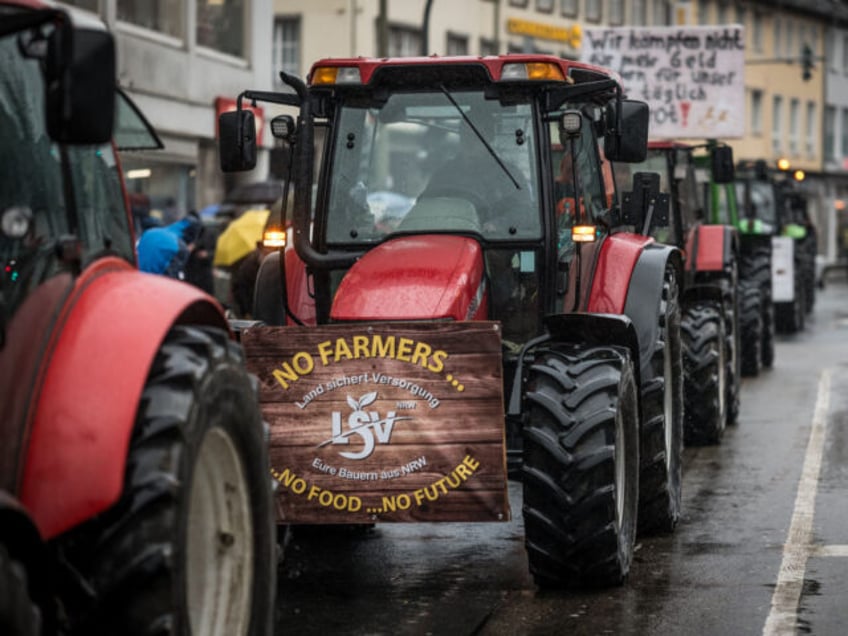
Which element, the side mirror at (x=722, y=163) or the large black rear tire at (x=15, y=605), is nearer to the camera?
the large black rear tire at (x=15, y=605)

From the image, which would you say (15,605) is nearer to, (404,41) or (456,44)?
(404,41)

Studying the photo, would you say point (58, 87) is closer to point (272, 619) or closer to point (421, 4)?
point (272, 619)

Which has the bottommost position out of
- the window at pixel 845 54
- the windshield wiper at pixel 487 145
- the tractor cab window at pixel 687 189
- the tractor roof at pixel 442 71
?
the tractor cab window at pixel 687 189

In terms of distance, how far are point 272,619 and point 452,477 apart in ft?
7.79

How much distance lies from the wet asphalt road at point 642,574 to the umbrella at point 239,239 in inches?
295

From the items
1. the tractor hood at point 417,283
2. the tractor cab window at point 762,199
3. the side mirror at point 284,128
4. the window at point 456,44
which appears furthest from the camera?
the window at point 456,44

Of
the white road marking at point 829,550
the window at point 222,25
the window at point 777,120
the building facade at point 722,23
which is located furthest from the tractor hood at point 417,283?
the window at point 777,120

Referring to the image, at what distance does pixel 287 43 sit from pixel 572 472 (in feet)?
127

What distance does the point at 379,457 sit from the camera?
8.17 meters

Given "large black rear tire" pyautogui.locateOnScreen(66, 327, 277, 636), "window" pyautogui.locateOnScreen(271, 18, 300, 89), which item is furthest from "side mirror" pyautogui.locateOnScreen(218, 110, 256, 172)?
"window" pyautogui.locateOnScreen(271, 18, 300, 89)

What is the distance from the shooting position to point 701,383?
13.9 meters

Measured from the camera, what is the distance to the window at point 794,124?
245ft

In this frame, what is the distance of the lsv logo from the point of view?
8172 millimetres

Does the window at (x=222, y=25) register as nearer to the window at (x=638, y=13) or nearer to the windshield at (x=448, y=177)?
the windshield at (x=448, y=177)
